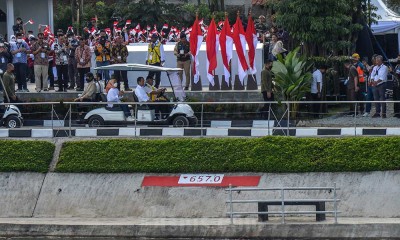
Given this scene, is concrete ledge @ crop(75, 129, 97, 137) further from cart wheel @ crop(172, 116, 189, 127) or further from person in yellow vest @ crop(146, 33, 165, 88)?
person in yellow vest @ crop(146, 33, 165, 88)

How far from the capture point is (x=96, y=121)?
24.3m

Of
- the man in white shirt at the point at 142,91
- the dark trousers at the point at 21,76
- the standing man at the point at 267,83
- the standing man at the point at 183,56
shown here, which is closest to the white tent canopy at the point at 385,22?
the standing man at the point at 183,56

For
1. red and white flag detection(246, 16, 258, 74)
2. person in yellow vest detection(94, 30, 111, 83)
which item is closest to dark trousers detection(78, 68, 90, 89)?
person in yellow vest detection(94, 30, 111, 83)

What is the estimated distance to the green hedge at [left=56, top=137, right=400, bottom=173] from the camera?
72.6 feet

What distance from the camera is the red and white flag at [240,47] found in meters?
30.6

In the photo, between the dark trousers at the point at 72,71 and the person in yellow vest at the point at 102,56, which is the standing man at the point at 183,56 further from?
the dark trousers at the point at 72,71

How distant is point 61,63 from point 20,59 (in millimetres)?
1142

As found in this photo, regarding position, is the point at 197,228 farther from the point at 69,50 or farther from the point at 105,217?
the point at 69,50

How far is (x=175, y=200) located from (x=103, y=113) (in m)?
3.30

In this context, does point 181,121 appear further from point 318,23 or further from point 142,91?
point 318,23

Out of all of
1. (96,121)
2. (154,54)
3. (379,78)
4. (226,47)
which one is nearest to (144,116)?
(96,121)

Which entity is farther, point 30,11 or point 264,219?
point 30,11

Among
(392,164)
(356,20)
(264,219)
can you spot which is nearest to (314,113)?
(392,164)

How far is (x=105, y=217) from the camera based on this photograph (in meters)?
21.9
